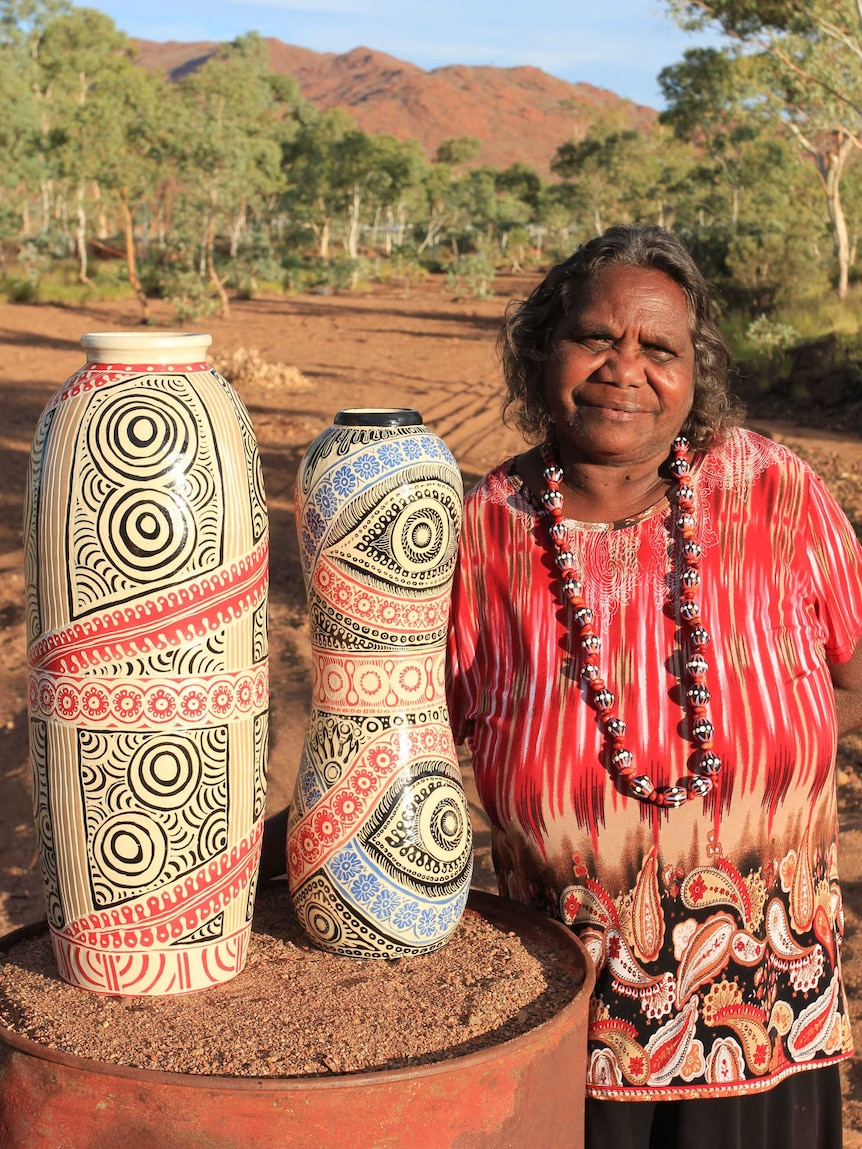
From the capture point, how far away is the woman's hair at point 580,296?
6.33 feet

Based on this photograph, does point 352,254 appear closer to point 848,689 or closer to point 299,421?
point 299,421

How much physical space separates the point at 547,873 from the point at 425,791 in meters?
0.33

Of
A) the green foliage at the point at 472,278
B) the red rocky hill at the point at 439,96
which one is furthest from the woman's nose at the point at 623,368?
the red rocky hill at the point at 439,96

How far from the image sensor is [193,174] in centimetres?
2255

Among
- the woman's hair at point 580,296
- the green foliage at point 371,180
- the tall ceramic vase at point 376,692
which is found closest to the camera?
the tall ceramic vase at point 376,692

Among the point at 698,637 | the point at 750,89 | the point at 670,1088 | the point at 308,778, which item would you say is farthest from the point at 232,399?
the point at 750,89

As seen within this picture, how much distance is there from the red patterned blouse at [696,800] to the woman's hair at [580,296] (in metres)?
0.13

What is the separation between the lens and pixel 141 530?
1479mm

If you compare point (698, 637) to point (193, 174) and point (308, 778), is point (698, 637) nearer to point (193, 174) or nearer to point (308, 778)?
point (308, 778)

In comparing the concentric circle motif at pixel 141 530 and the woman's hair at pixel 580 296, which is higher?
the woman's hair at pixel 580 296

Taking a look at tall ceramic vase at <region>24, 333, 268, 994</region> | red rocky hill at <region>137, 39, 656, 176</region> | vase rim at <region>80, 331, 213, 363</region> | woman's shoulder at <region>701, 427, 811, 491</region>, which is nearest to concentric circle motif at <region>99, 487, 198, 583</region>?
tall ceramic vase at <region>24, 333, 268, 994</region>

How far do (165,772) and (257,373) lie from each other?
13.9 metres

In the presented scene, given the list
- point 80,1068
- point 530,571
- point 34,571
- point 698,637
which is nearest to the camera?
point 80,1068

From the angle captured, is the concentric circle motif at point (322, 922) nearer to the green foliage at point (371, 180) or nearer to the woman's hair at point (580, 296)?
the woman's hair at point (580, 296)
